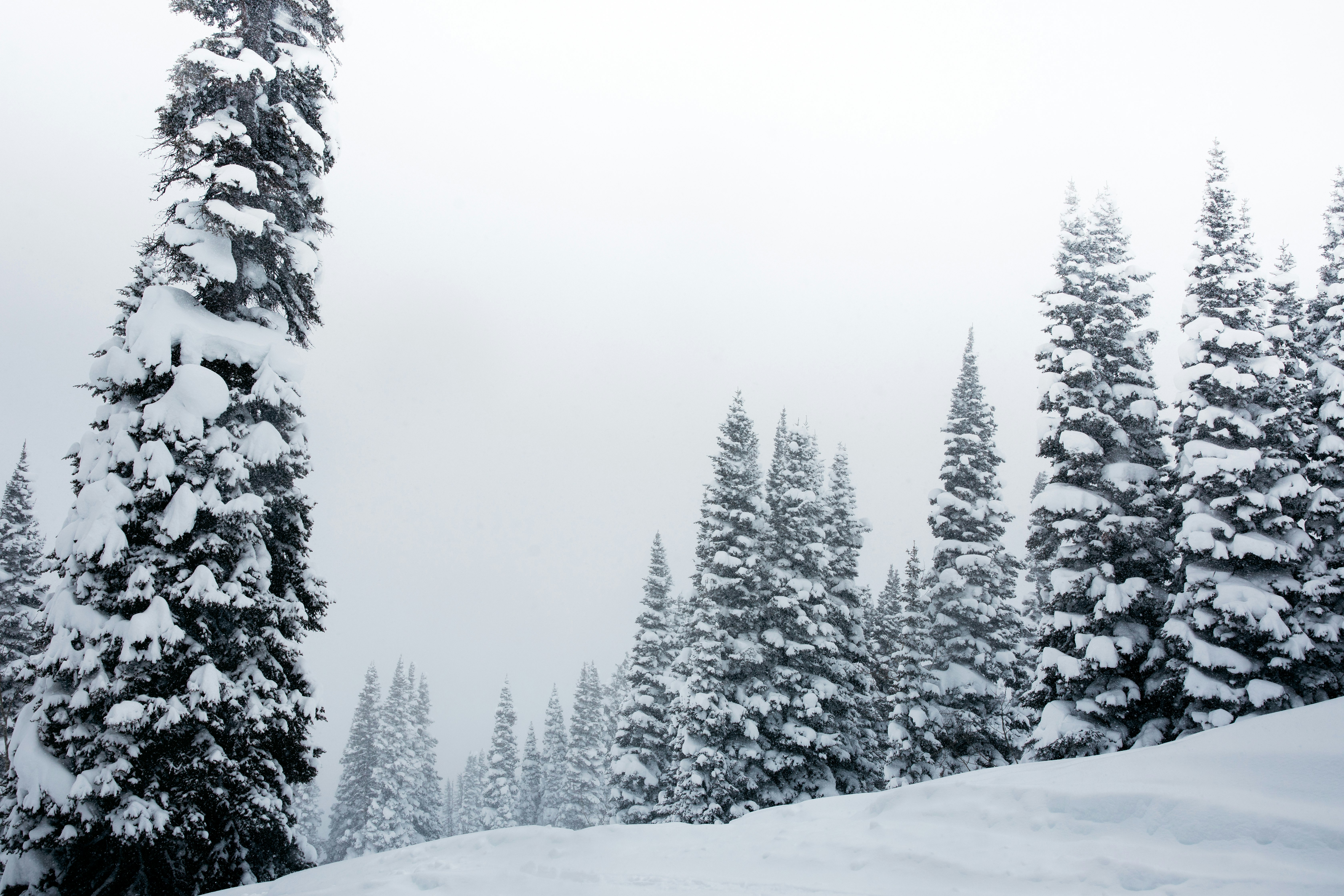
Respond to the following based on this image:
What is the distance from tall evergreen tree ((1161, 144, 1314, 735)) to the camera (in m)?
16.2

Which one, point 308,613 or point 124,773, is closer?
point 124,773

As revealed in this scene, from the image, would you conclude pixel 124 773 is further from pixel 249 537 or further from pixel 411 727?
pixel 411 727

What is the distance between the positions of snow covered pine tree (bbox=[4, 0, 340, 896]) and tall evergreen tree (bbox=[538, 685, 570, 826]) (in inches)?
1711

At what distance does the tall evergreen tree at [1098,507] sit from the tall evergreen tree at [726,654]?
829 cm

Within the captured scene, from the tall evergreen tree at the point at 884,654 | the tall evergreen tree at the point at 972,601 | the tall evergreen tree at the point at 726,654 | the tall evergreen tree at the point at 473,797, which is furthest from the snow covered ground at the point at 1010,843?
the tall evergreen tree at the point at 473,797

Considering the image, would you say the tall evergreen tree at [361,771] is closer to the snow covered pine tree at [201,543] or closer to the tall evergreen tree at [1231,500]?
the snow covered pine tree at [201,543]

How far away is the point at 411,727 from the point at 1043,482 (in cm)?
4256

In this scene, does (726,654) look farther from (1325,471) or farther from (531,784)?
(531,784)

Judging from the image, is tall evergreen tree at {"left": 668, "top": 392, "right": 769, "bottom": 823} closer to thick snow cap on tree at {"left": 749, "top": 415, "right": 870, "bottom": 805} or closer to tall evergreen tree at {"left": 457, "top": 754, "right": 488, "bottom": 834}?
thick snow cap on tree at {"left": 749, "top": 415, "right": 870, "bottom": 805}

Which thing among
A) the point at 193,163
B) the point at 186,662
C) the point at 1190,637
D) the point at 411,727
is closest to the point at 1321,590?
the point at 1190,637

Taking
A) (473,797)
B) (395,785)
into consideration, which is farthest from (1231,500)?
(473,797)

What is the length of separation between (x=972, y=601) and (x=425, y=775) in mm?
45398

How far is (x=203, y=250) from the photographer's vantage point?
11312 mm

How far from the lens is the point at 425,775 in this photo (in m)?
54.0
